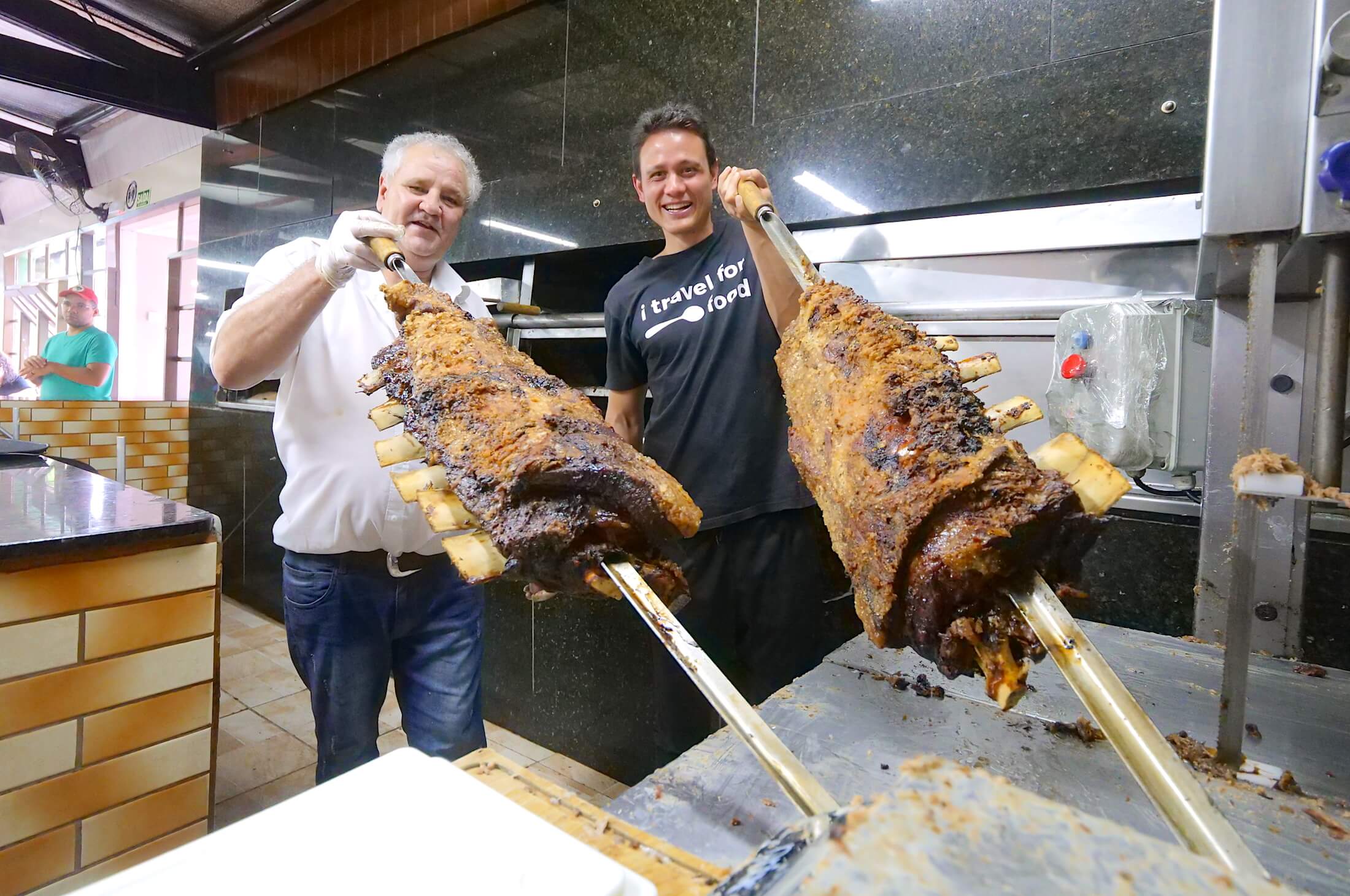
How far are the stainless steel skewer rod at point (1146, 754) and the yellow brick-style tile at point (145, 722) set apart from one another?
76.3 inches

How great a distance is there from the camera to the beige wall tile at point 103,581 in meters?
1.39

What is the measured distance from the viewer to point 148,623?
5.24ft

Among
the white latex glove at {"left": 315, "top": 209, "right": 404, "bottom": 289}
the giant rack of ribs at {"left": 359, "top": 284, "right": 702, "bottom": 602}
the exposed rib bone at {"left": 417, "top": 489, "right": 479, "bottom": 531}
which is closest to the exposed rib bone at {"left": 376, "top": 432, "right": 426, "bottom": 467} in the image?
the giant rack of ribs at {"left": 359, "top": 284, "right": 702, "bottom": 602}

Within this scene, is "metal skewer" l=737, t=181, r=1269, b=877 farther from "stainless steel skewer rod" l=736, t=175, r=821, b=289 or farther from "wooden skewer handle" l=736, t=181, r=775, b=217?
"wooden skewer handle" l=736, t=181, r=775, b=217

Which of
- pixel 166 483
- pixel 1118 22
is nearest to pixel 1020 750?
pixel 1118 22

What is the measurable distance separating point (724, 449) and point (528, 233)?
2.02 meters

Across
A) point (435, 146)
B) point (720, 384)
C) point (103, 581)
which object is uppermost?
point (435, 146)

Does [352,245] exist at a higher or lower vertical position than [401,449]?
higher

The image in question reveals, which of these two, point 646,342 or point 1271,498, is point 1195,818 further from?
point 646,342

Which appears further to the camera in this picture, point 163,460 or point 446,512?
point 163,460

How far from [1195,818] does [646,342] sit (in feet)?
6.69

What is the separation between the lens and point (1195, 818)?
0.62 metres

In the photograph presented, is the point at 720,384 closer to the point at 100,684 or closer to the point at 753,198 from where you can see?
the point at 753,198

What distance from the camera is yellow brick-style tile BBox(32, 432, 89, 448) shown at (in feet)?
16.4
